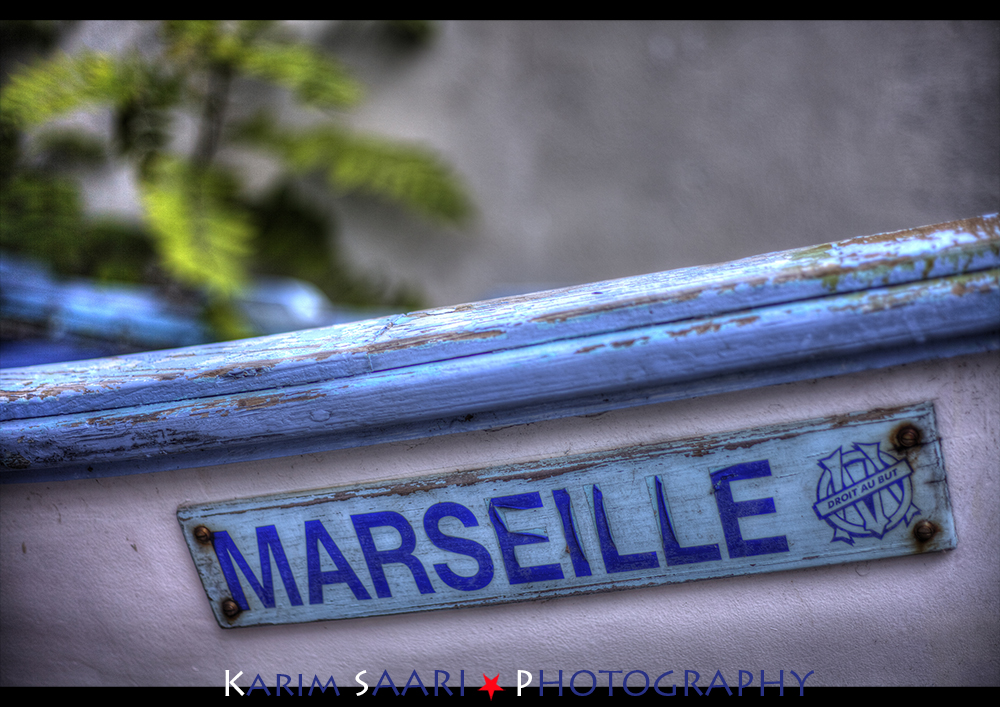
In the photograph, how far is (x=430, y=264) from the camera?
3455 mm

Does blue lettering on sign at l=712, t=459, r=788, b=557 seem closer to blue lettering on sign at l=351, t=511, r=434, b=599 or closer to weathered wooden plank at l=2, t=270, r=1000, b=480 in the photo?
weathered wooden plank at l=2, t=270, r=1000, b=480

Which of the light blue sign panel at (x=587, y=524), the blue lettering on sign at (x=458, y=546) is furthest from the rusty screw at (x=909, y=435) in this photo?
the blue lettering on sign at (x=458, y=546)

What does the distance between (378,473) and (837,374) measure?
507 millimetres

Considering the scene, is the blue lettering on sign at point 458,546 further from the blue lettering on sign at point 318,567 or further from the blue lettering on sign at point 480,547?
the blue lettering on sign at point 318,567

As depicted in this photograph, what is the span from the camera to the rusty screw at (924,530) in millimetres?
652

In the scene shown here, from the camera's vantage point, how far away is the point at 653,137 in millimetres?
3010

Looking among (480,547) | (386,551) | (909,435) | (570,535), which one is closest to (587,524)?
(570,535)

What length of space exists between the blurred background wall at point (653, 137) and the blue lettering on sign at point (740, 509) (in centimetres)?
230

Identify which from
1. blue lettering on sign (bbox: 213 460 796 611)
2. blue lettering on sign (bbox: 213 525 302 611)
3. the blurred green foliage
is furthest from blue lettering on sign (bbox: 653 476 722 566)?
the blurred green foliage

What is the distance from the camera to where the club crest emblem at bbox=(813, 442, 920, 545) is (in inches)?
25.1

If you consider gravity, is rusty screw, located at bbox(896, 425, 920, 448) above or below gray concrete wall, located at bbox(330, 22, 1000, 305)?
below

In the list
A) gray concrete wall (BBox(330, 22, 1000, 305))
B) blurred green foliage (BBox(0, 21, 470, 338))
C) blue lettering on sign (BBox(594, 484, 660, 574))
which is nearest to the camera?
blue lettering on sign (BBox(594, 484, 660, 574))

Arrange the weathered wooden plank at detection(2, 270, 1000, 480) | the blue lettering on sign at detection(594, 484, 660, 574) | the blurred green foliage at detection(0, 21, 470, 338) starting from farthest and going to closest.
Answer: the blurred green foliage at detection(0, 21, 470, 338) < the blue lettering on sign at detection(594, 484, 660, 574) < the weathered wooden plank at detection(2, 270, 1000, 480)

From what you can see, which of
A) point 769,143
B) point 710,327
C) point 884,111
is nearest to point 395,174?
A: point 769,143
